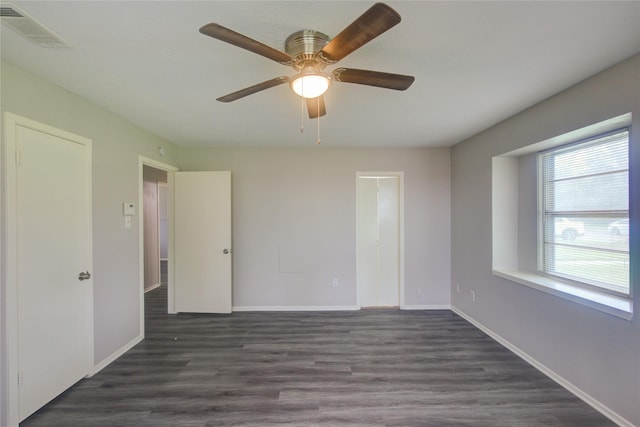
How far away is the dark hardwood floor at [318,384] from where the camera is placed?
1.93 meters

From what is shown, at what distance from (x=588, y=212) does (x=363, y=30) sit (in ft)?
8.34

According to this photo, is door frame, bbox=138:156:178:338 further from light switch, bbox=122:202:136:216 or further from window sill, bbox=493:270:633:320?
window sill, bbox=493:270:633:320

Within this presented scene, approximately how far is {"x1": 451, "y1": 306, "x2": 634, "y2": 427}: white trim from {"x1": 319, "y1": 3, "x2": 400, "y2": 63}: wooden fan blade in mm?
2844

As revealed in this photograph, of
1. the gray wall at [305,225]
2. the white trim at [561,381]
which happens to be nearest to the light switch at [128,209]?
the gray wall at [305,225]

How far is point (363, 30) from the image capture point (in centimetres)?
110

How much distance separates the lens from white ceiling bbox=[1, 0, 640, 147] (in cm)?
130

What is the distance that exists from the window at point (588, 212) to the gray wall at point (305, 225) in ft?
5.02

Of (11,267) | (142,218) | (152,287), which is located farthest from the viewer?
(152,287)

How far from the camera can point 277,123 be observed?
9.66 ft

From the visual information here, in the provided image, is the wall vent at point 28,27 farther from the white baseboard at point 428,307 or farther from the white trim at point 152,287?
the white trim at point 152,287

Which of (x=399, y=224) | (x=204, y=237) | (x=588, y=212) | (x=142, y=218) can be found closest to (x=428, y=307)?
(x=399, y=224)

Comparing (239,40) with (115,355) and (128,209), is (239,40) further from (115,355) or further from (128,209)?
(115,355)

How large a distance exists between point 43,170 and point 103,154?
63 centimetres

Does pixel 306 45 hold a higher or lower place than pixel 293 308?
higher
